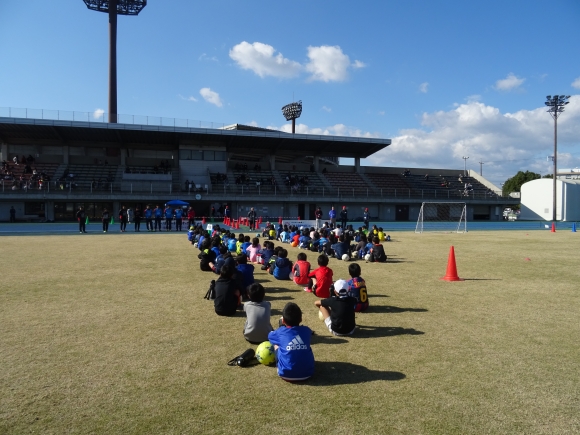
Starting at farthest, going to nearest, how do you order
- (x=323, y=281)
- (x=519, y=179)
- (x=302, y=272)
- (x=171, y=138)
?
(x=519, y=179)
(x=171, y=138)
(x=302, y=272)
(x=323, y=281)

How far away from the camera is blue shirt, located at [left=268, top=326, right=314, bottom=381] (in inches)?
189

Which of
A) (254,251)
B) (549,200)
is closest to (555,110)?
(549,200)

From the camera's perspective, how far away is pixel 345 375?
16.4 ft

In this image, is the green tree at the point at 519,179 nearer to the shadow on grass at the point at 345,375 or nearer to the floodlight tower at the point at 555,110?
the floodlight tower at the point at 555,110

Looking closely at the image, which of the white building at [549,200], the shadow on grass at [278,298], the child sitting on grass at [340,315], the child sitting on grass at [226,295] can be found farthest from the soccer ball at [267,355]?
the white building at [549,200]

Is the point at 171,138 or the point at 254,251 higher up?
the point at 171,138

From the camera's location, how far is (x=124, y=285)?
33.8ft

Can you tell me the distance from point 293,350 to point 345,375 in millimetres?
721

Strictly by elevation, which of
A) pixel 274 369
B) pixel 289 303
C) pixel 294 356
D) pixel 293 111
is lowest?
pixel 274 369

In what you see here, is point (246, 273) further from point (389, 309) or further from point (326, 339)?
point (326, 339)

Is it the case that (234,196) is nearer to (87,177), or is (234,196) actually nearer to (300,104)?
(87,177)

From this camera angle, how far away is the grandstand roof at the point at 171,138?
44656 millimetres

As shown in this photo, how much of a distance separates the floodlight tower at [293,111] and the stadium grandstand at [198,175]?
16.3 meters

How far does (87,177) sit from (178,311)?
141ft
